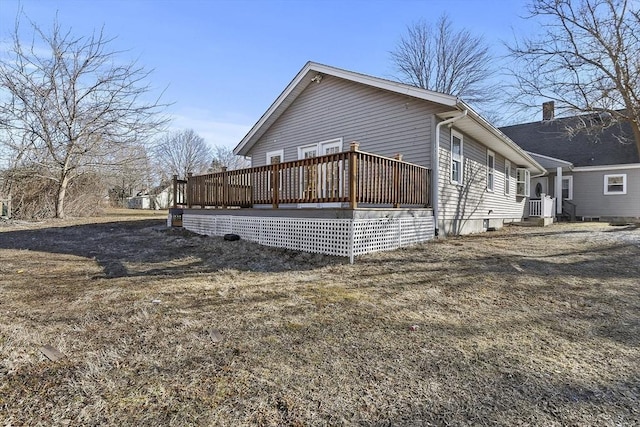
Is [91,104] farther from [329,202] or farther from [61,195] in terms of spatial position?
[329,202]

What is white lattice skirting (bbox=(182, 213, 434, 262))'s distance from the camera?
611 centimetres

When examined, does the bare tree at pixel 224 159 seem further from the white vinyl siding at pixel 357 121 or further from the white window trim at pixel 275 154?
the white vinyl siding at pixel 357 121

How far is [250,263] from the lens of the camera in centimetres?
603

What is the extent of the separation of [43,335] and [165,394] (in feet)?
5.11

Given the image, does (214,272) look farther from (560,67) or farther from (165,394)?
(560,67)

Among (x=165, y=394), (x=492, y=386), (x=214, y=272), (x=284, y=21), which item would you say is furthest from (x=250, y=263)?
(x=284, y=21)

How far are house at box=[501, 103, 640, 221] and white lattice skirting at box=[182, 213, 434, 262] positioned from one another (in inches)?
524

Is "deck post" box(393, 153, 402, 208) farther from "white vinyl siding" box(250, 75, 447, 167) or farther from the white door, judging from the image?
the white door

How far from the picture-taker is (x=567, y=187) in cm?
1842

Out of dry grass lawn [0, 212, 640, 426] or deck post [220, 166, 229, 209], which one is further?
deck post [220, 166, 229, 209]

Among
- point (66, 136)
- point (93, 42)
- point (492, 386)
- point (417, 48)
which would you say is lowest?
point (492, 386)

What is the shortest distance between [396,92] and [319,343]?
289 inches

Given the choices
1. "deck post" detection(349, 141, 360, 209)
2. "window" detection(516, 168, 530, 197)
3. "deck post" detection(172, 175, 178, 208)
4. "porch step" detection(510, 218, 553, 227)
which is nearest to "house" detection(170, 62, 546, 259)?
"deck post" detection(349, 141, 360, 209)

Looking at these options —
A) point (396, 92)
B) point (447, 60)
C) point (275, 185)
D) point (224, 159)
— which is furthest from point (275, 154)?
point (224, 159)
